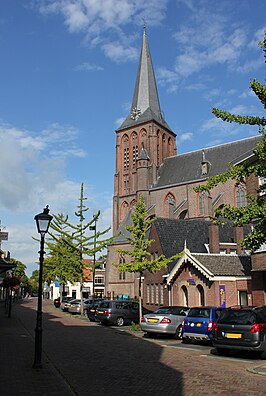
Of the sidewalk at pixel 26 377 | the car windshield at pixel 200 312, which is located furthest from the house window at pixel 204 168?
the sidewalk at pixel 26 377

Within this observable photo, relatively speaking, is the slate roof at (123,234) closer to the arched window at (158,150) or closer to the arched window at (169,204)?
the arched window at (169,204)

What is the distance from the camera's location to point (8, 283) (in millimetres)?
37062

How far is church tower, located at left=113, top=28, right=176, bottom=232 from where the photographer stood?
64.4 meters

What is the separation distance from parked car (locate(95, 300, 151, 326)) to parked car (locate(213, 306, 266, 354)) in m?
11.9

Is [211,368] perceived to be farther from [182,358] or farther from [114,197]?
[114,197]

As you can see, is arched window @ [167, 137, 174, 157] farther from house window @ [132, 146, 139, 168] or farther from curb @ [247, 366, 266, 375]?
curb @ [247, 366, 266, 375]

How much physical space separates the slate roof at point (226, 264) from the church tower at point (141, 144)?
1447 inches

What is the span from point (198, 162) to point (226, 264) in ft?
124

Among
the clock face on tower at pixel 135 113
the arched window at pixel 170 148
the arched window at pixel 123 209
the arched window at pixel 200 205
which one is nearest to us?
the arched window at pixel 200 205

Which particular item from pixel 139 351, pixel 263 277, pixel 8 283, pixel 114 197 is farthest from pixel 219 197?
pixel 139 351

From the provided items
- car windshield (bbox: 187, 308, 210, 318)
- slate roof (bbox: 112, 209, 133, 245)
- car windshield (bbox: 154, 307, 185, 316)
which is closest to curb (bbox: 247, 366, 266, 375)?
car windshield (bbox: 187, 308, 210, 318)

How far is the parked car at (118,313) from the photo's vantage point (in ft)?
79.2

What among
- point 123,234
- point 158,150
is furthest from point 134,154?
point 123,234

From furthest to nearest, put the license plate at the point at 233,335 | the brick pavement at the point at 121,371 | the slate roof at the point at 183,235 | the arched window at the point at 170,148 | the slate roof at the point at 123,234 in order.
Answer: the arched window at the point at 170,148 < the slate roof at the point at 123,234 < the slate roof at the point at 183,235 < the license plate at the point at 233,335 < the brick pavement at the point at 121,371
